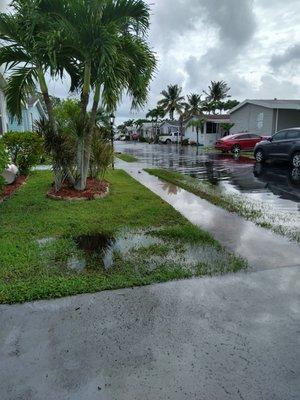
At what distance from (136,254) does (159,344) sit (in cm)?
210

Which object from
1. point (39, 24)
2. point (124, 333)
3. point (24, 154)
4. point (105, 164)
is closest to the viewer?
point (124, 333)

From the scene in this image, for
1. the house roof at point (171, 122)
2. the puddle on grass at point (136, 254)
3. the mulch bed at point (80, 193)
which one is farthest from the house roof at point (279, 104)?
the house roof at point (171, 122)

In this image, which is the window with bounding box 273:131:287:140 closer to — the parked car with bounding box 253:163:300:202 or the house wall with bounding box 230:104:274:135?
the parked car with bounding box 253:163:300:202

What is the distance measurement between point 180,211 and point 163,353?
497 centimetres

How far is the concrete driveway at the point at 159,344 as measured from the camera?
2.52m

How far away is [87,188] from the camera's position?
30.3 feet

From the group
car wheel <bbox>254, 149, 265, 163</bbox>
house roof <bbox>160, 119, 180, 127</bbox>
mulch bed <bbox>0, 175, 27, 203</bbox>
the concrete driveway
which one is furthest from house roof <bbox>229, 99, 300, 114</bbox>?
house roof <bbox>160, 119, 180, 127</bbox>

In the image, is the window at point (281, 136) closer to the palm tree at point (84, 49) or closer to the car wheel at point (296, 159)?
the car wheel at point (296, 159)

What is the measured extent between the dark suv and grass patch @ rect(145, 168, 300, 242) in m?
4.94

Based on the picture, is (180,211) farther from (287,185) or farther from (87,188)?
(287,185)

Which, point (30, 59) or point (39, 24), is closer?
point (39, 24)

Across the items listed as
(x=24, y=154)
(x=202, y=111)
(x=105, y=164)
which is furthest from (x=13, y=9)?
(x=202, y=111)

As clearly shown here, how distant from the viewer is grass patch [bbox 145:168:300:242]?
6.36 metres

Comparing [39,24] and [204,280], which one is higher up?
[39,24]
